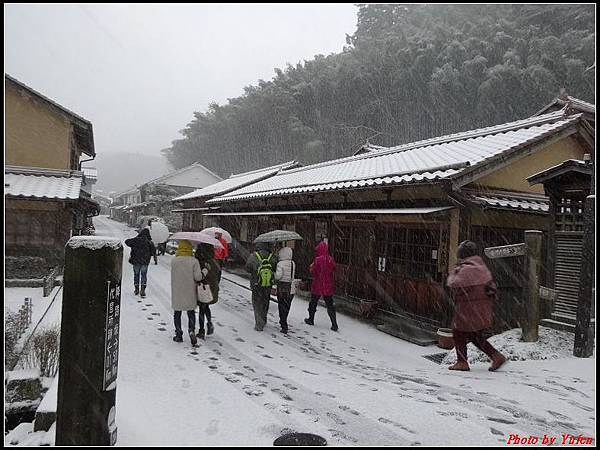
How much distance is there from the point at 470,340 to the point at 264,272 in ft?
13.0

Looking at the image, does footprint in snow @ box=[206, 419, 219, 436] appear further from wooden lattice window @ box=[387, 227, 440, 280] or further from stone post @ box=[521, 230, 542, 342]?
wooden lattice window @ box=[387, 227, 440, 280]

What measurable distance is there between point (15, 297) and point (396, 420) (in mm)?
10939

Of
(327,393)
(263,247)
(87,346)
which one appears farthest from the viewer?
(263,247)

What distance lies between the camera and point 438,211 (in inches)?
326

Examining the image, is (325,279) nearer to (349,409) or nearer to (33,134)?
(349,409)

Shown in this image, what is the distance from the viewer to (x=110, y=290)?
3789 mm

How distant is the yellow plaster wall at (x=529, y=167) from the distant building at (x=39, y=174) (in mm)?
12063

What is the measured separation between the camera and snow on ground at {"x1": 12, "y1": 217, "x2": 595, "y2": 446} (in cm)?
419

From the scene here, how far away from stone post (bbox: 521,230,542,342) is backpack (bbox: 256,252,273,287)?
4659 mm

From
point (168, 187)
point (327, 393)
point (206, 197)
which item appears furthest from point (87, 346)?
point (168, 187)

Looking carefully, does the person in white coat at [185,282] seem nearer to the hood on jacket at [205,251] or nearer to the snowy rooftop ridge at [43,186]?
the hood on jacket at [205,251]

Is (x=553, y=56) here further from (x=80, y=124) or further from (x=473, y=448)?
(x=473, y=448)

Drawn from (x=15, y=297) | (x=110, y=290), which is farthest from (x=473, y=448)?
(x=15, y=297)

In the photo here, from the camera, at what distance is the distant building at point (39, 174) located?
14203 mm
